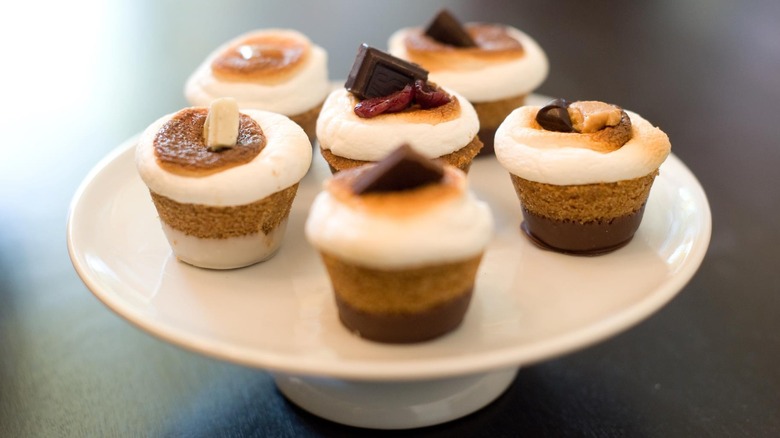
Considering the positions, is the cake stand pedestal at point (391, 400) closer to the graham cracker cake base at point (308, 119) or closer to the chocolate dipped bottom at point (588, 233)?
the chocolate dipped bottom at point (588, 233)

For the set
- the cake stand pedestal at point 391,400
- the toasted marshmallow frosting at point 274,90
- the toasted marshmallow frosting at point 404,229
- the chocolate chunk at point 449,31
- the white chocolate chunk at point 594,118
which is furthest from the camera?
the chocolate chunk at point 449,31

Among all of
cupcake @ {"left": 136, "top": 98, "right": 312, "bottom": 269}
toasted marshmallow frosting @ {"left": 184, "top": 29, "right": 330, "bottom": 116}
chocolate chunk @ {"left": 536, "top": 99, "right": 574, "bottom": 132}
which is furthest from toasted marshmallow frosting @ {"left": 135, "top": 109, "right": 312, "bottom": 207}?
chocolate chunk @ {"left": 536, "top": 99, "right": 574, "bottom": 132}

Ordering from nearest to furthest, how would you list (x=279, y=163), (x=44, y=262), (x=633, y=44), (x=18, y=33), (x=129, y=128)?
(x=279, y=163), (x=44, y=262), (x=129, y=128), (x=633, y=44), (x=18, y=33)

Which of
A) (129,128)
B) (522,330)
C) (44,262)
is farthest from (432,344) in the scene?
(129,128)

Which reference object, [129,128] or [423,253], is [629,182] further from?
[129,128]

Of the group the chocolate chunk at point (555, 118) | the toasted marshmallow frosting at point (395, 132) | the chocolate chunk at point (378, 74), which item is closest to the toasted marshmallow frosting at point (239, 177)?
the toasted marshmallow frosting at point (395, 132)

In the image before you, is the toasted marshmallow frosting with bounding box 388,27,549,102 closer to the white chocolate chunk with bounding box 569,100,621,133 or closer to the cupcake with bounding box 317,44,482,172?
the cupcake with bounding box 317,44,482,172
